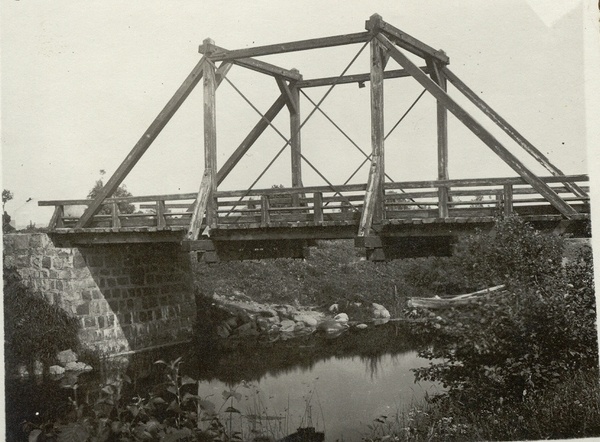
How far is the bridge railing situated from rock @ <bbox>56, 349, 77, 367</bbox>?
3.04m

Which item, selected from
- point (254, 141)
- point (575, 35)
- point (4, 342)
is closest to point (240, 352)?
point (254, 141)

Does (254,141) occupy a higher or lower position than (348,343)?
higher

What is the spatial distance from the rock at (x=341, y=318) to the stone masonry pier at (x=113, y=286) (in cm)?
543

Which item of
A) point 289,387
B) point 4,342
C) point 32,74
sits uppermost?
point 32,74

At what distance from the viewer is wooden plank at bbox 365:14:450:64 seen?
12453 millimetres

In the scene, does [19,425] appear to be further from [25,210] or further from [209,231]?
[209,231]

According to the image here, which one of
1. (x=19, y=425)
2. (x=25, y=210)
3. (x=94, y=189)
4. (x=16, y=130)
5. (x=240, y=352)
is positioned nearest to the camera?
(x=16, y=130)

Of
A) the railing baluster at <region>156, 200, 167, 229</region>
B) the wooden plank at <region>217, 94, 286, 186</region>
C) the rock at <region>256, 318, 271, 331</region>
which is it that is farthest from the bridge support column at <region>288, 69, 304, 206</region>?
the rock at <region>256, 318, 271, 331</region>

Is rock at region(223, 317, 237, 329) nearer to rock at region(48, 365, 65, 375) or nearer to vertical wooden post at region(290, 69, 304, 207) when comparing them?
rock at region(48, 365, 65, 375)

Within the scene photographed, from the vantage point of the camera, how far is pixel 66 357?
662 inches

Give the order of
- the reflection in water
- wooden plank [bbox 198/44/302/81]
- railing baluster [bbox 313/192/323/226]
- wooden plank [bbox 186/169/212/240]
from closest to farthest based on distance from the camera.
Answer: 1. the reflection in water
2. railing baluster [bbox 313/192/323/226]
3. wooden plank [bbox 186/169/212/240]
4. wooden plank [bbox 198/44/302/81]

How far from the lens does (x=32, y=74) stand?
1063cm

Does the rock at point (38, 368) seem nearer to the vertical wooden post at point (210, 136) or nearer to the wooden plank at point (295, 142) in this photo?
the vertical wooden post at point (210, 136)

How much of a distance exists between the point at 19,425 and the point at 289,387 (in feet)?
18.4
